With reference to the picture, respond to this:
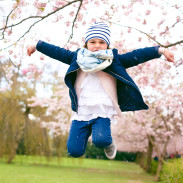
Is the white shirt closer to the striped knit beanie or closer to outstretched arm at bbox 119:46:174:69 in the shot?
outstretched arm at bbox 119:46:174:69

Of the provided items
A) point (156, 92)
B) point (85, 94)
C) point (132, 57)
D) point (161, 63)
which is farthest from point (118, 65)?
point (156, 92)

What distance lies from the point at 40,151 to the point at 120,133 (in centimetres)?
656

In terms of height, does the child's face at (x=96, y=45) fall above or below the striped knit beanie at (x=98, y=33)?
below

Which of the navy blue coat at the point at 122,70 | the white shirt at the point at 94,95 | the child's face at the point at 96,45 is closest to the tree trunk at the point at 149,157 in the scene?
the navy blue coat at the point at 122,70

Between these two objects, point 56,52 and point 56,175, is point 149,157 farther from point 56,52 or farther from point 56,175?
point 56,52

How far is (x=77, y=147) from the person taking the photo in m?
2.92

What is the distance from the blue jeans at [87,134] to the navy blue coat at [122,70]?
21 cm

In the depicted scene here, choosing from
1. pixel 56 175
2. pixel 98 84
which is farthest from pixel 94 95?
pixel 56 175

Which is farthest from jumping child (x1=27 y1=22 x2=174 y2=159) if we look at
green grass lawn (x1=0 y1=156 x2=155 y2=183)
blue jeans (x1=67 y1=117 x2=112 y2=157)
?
green grass lawn (x1=0 y1=156 x2=155 y2=183)

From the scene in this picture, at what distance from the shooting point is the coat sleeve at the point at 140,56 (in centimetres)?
287

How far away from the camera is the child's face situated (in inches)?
118

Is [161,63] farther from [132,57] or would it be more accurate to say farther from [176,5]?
[132,57]

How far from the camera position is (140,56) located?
2902mm

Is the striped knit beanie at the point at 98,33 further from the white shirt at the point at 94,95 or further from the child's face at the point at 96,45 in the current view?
the white shirt at the point at 94,95
